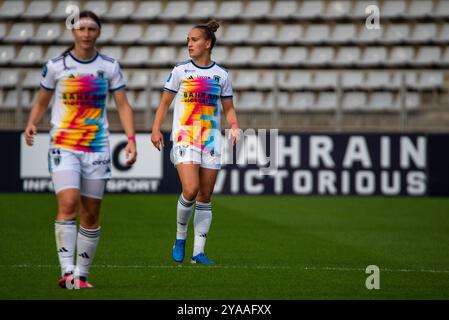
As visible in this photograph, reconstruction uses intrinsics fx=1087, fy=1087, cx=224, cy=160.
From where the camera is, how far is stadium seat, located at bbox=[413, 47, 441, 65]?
85.2 feet

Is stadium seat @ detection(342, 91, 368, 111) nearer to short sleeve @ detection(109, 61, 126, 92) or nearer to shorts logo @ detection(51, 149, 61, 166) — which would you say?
short sleeve @ detection(109, 61, 126, 92)

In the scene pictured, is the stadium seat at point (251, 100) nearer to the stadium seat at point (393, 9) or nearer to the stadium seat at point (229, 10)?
the stadium seat at point (229, 10)

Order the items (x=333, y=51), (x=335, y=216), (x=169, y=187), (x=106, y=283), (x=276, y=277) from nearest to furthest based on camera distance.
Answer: (x=106, y=283) < (x=276, y=277) < (x=335, y=216) < (x=169, y=187) < (x=333, y=51)

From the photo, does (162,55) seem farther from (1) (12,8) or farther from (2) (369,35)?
(2) (369,35)

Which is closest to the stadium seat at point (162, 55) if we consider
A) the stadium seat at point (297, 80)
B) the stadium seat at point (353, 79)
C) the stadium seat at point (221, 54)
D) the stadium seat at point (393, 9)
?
the stadium seat at point (221, 54)

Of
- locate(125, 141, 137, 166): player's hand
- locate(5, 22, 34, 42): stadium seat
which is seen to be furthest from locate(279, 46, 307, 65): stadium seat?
locate(125, 141, 137, 166): player's hand

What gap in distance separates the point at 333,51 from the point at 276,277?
17547 millimetres

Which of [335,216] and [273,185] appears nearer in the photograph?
[335,216]

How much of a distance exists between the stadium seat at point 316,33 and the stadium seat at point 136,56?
3.84 metres

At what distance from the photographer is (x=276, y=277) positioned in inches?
368

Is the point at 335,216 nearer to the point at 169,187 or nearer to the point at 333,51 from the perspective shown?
the point at 169,187

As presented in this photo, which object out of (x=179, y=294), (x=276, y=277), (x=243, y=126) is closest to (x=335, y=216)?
(x=243, y=126)

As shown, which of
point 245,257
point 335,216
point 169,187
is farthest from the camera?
point 169,187

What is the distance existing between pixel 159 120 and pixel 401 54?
17.1 meters
